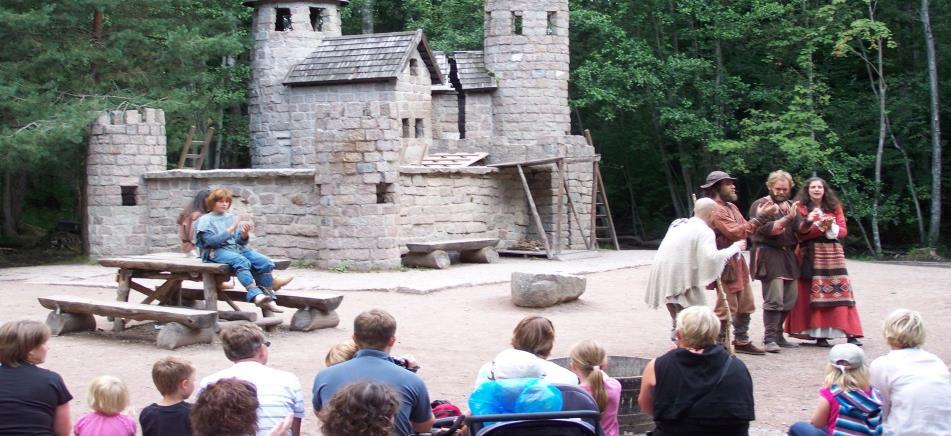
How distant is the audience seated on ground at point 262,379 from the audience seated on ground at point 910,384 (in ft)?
9.96

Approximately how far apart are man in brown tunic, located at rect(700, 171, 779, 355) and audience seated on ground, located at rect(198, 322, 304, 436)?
4772 millimetres

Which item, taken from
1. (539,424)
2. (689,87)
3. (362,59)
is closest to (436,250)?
(362,59)

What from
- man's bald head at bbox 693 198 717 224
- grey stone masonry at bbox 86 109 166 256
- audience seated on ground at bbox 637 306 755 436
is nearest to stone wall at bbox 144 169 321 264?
grey stone masonry at bbox 86 109 166 256

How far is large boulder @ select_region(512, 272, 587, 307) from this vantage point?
14461 mm

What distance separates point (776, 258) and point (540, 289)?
14.2ft

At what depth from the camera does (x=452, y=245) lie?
66.0ft

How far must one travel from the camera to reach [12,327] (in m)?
5.61

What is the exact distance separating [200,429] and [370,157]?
588 inches

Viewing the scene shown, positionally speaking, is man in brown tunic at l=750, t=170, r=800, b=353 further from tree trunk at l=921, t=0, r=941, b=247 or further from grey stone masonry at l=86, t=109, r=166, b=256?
tree trunk at l=921, t=0, r=941, b=247

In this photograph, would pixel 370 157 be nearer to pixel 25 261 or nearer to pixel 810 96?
pixel 25 261

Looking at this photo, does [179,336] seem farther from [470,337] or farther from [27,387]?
[27,387]

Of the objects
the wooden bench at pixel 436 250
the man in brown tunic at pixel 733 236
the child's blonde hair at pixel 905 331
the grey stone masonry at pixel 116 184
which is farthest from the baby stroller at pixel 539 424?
the grey stone masonry at pixel 116 184

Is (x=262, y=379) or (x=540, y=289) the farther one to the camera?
(x=540, y=289)

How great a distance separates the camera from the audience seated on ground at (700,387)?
5.58 m
